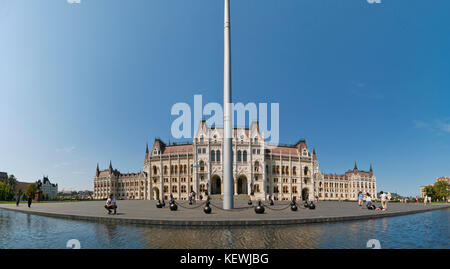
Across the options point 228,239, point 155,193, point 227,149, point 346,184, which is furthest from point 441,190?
point 228,239

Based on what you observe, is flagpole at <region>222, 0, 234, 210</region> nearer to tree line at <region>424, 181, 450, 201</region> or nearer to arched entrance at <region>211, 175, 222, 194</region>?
arched entrance at <region>211, 175, 222, 194</region>

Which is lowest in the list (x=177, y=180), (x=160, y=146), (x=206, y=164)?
(x=177, y=180)

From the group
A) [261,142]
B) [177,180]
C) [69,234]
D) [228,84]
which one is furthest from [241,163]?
[69,234]

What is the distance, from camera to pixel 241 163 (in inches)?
2648

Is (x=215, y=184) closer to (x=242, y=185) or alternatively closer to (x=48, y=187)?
(x=242, y=185)

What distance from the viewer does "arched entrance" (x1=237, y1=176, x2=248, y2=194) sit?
69750 millimetres

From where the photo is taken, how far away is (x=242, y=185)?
70.8m

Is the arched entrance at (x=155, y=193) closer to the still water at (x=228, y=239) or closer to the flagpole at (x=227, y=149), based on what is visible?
the flagpole at (x=227, y=149)

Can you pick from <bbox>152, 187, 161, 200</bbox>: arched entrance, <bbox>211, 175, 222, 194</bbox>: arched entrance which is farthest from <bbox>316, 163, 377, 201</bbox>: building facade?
<bbox>152, 187, 161, 200</bbox>: arched entrance
